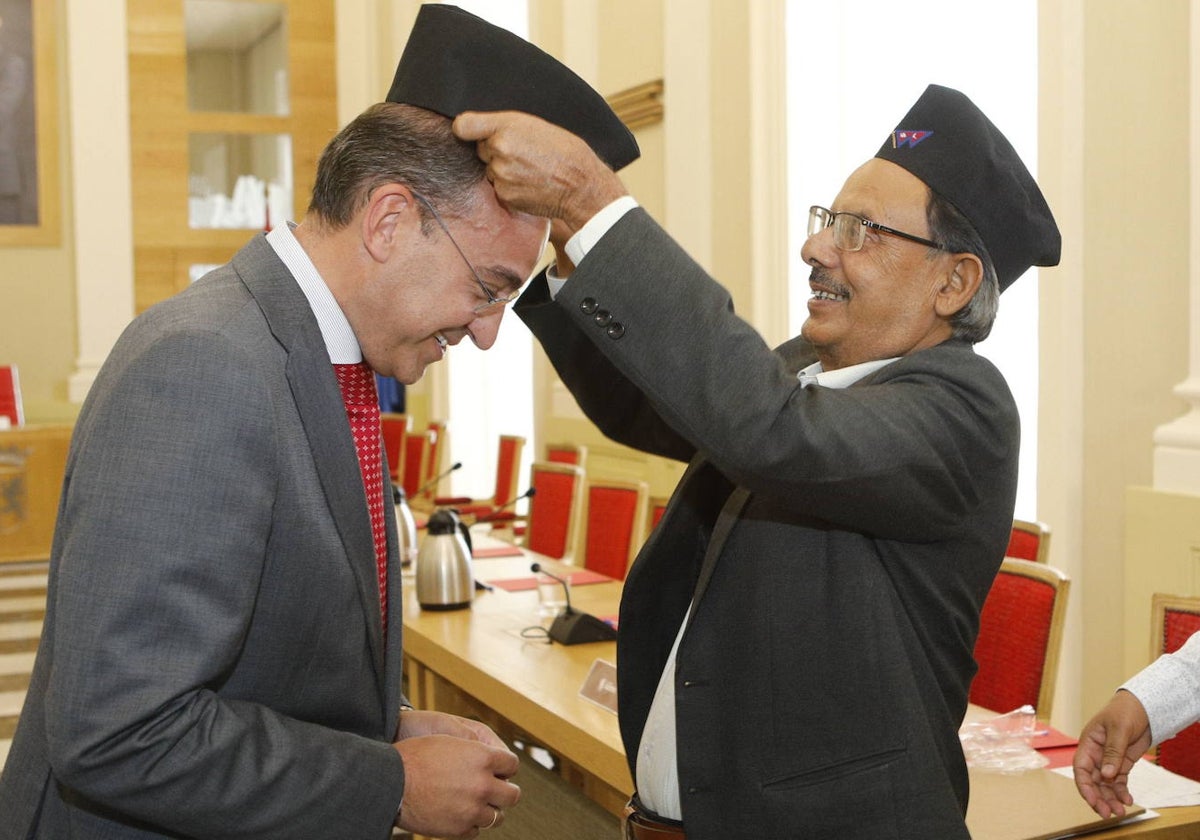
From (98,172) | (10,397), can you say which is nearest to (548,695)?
(10,397)

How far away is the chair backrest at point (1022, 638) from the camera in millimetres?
2678

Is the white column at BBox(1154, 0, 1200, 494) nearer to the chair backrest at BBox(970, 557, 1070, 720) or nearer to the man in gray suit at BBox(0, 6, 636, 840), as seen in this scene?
the chair backrest at BBox(970, 557, 1070, 720)

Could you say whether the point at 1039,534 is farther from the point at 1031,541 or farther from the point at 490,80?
the point at 490,80

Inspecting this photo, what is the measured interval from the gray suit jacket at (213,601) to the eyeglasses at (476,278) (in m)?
0.17

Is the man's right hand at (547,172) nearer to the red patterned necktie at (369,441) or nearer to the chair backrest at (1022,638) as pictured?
the red patterned necktie at (369,441)

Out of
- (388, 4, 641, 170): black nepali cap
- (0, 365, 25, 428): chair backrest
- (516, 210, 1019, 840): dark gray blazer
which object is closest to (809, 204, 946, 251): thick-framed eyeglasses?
(516, 210, 1019, 840): dark gray blazer

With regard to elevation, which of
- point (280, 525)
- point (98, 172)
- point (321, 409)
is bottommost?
point (280, 525)

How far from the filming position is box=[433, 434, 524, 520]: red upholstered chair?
20.9 ft

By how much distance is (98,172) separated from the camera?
10.8m

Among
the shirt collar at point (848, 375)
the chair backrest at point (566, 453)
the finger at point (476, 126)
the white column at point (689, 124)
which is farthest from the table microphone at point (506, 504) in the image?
the finger at point (476, 126)

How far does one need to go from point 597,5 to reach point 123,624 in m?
6.72

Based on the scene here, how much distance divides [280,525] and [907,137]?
0.86 m

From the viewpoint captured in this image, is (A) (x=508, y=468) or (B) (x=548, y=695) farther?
(A) (x=508, y=468)

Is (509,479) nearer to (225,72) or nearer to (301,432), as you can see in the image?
(301,432)
